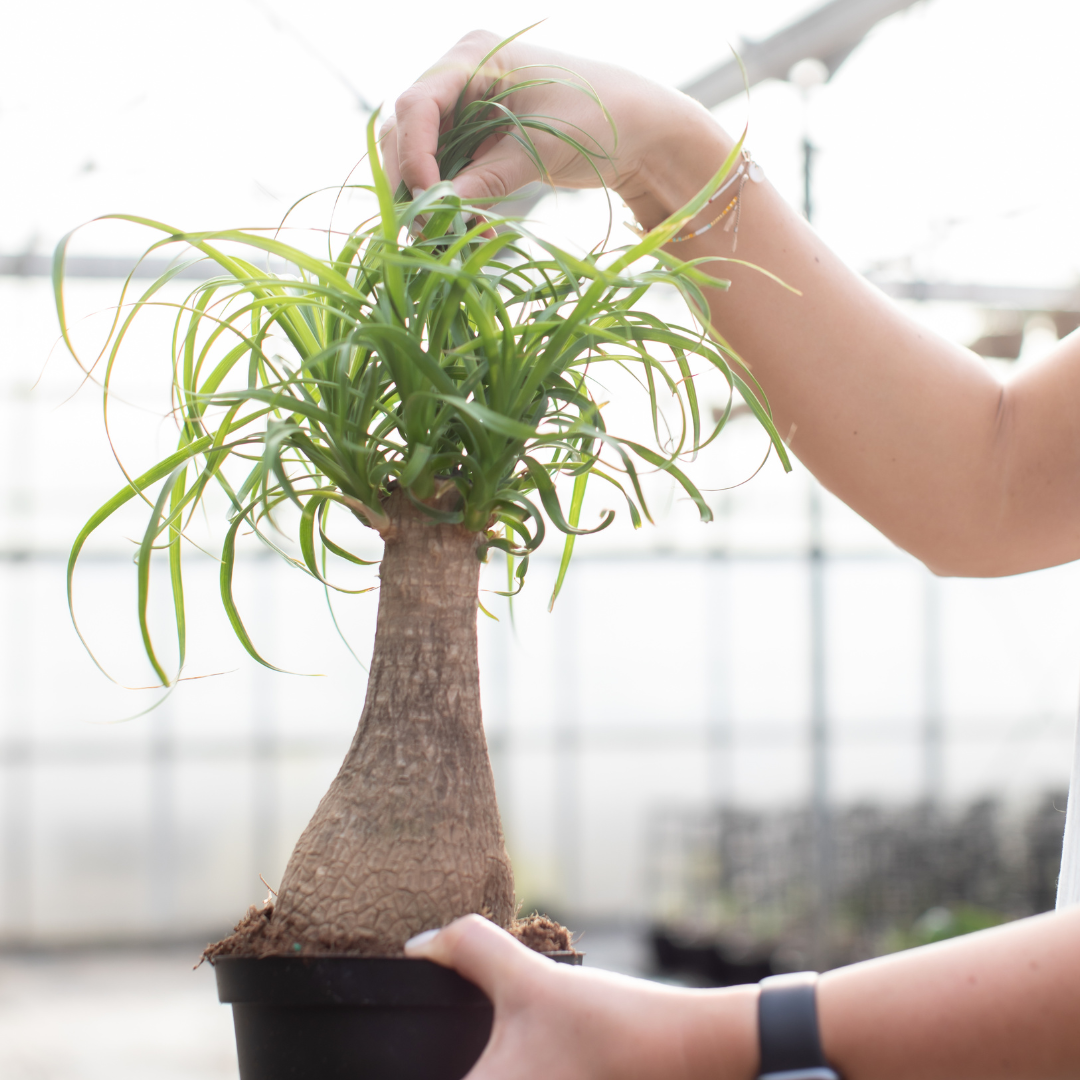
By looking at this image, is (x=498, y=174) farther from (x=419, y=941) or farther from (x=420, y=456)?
(x=419, y=941)

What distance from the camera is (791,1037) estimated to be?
34cm

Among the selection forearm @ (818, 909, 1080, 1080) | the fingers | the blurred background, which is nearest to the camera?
forearm @ (818, 909, 1080, 1080)

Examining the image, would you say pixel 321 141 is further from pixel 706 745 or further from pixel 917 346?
pixel 706 745

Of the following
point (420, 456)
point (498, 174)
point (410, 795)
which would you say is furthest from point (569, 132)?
point (410, 795)

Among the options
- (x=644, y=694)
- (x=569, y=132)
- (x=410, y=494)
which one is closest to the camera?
(x=410, y=494)

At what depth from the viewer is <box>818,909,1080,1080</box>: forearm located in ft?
1.08

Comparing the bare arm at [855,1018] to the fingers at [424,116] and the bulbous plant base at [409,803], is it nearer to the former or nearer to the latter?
the bulbous plant base at [409,803]

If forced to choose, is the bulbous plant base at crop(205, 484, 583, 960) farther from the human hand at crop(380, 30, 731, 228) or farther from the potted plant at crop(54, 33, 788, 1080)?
the human hand at crop(380, 30, 731, 228)

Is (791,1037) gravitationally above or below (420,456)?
below

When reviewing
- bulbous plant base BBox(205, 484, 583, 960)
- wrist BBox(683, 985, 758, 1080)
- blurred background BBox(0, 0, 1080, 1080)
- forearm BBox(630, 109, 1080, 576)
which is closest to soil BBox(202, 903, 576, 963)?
bulbous plant base BBox(205, 484, 583, 960)

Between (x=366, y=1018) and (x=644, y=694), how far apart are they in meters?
5.43

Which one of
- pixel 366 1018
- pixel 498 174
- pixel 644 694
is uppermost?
pixel 498 174

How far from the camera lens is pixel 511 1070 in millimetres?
356

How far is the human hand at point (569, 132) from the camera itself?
47 cm
